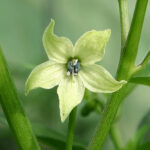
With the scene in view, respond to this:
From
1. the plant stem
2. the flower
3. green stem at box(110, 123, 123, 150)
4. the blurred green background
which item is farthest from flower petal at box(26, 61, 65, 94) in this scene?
the blurred green background

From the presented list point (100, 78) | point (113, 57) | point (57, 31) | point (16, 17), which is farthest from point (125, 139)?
point (100, 78)

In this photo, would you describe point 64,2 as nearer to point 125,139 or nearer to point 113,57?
point 113,57

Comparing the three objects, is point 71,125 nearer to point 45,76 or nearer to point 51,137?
point 45,76

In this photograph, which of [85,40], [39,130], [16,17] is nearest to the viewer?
[85,40]

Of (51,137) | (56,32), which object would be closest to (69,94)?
(51,137)

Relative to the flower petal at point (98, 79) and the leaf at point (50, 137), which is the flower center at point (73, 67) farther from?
the leaf at point (50, 137)

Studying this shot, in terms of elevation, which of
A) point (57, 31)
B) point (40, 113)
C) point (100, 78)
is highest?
point (100, 78)

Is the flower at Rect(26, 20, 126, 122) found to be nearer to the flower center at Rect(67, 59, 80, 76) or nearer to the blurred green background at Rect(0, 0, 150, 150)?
the flower center at Rect(67, 59, 80, 76)
